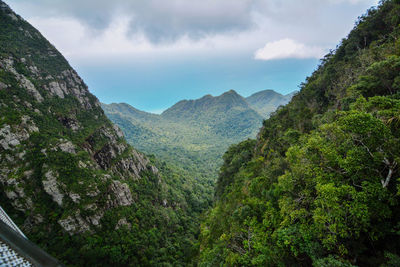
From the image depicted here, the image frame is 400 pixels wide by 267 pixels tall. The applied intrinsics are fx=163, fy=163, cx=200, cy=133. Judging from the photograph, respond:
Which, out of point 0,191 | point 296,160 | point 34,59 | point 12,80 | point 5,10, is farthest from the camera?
point 5,10

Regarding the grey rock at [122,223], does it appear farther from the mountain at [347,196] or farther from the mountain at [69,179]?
the mountain at [347,196]

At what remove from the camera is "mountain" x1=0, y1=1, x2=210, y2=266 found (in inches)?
1441

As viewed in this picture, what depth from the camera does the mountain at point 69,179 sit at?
3659cm

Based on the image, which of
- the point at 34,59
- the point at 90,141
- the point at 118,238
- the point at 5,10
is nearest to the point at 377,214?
the point at 118,238

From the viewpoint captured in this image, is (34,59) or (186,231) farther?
(34,59)

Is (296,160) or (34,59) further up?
(34,59)

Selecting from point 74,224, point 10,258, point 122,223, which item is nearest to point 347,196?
point 10,258

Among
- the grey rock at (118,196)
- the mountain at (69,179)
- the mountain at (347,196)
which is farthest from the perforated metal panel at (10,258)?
the grey rock at (118,196)

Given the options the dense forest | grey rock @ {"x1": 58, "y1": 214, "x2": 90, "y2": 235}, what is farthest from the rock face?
the dense forest

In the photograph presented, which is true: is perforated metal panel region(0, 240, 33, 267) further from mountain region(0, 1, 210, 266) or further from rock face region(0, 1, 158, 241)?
rock face region(0, 1, 158, 241)

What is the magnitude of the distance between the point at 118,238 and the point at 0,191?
89.3ft

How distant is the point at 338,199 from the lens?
8.66m

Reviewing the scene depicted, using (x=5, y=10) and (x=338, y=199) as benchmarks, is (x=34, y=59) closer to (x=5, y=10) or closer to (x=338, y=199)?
(x=5, y=10)

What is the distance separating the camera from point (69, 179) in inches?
1617
